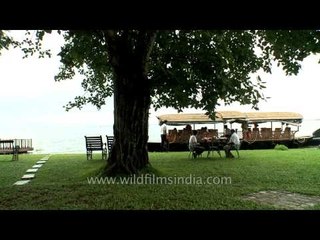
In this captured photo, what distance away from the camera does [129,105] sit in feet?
35.7

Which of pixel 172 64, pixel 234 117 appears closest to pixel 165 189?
pixel 172 64

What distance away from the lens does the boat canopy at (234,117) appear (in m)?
25.0

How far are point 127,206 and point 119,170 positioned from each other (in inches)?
162

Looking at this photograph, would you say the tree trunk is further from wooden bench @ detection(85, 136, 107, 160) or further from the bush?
the bush

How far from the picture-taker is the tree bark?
10.7 metres

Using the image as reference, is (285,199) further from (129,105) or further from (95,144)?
(95,144)

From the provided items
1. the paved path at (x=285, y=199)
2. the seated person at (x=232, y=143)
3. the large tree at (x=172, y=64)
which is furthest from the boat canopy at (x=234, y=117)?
the paved path at (x=285, y=199)

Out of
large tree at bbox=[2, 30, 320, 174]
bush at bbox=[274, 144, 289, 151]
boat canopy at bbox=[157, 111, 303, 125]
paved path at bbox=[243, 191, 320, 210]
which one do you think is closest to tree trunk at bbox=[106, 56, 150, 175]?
large tree at bbox=[2, 30, 320, 174]

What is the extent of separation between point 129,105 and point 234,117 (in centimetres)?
1544

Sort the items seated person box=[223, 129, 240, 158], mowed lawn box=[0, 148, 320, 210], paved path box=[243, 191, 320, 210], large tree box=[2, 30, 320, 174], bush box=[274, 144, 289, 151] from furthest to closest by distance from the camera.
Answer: bush box=[274, 144, 289, 151] < seated person box=[223, 129, 240, 158] < large tree box=[2, 30, 320, 174] < paved path box=[243, 191, 320, 210] < mowed lawn box=[0, 148, 320, 210]

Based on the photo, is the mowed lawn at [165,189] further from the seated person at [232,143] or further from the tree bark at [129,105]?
the seated person at [232,143]

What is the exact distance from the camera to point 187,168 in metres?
13.4
